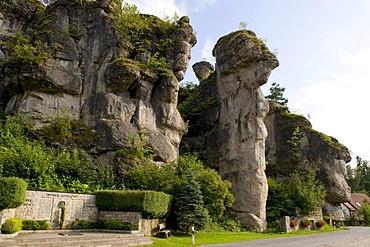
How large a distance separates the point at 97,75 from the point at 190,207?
48.6ft

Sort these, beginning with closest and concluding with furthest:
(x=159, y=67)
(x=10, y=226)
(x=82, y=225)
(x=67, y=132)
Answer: (x=10, y=226) → (x=82, y=225) → (x=67, y=132) → (x=159, y=67)

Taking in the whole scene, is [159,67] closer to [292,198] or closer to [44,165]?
[44,165]

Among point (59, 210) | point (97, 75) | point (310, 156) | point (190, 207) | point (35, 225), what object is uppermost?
point (97, 75)

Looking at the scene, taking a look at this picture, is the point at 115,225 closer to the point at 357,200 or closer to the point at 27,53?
the point at 27,53

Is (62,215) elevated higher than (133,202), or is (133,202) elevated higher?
(133,202)

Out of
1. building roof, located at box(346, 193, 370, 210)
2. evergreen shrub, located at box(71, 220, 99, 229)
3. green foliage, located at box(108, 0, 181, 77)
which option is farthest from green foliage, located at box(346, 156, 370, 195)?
evergreen shrub, located at box(71, 220, 99, 229)

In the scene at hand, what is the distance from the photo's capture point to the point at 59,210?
17.0m

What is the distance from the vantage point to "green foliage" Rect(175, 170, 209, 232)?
19391mm

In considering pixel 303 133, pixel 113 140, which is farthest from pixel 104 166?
pixel 303 133

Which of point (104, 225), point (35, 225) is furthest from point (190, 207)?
point (35, 225)

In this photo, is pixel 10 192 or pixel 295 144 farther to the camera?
pixel 295 144

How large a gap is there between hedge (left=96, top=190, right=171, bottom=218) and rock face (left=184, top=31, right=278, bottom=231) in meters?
12.6

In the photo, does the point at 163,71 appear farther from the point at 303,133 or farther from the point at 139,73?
the point at 303,133

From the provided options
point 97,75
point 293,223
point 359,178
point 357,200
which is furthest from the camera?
point 359,178
